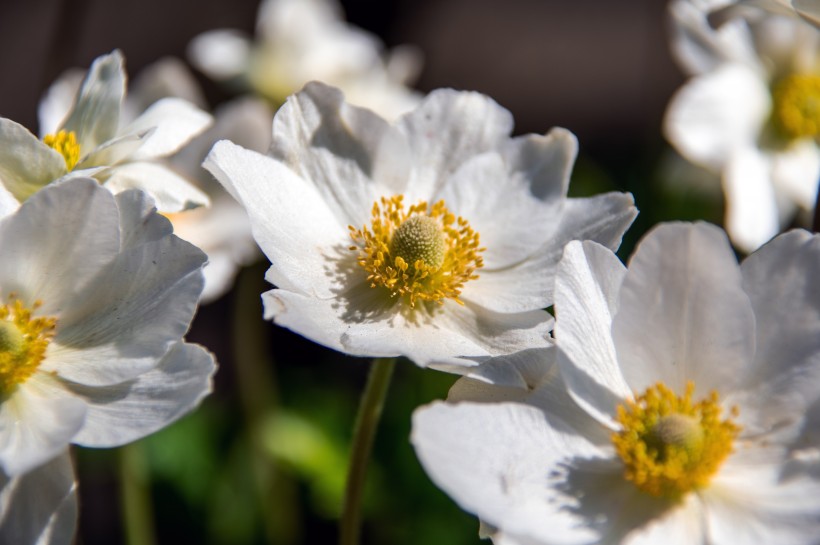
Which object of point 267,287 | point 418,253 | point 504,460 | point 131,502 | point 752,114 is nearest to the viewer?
point 504,460

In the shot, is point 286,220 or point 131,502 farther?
point 131,502

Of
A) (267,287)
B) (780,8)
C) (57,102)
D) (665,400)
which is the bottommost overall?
(267,287)

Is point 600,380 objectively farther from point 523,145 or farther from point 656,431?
point 523,145

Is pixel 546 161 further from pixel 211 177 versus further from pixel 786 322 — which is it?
pixel 211 177

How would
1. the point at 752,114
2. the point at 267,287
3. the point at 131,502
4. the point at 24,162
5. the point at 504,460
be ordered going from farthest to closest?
Result: the point at 267,287
the point at 752,114
the point at 131,502
the point at 24,162
the point at 504,460

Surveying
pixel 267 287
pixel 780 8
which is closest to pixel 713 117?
pixel 780 8

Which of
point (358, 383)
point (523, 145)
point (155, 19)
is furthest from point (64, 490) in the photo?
point (155, 19)

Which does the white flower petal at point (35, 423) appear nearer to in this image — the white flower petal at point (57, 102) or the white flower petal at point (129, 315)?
the white flower petal at point (129, 315)

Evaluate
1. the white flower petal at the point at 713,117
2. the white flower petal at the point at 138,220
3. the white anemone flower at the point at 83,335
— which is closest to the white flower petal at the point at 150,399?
the white anemone flower at the point at 83,335
